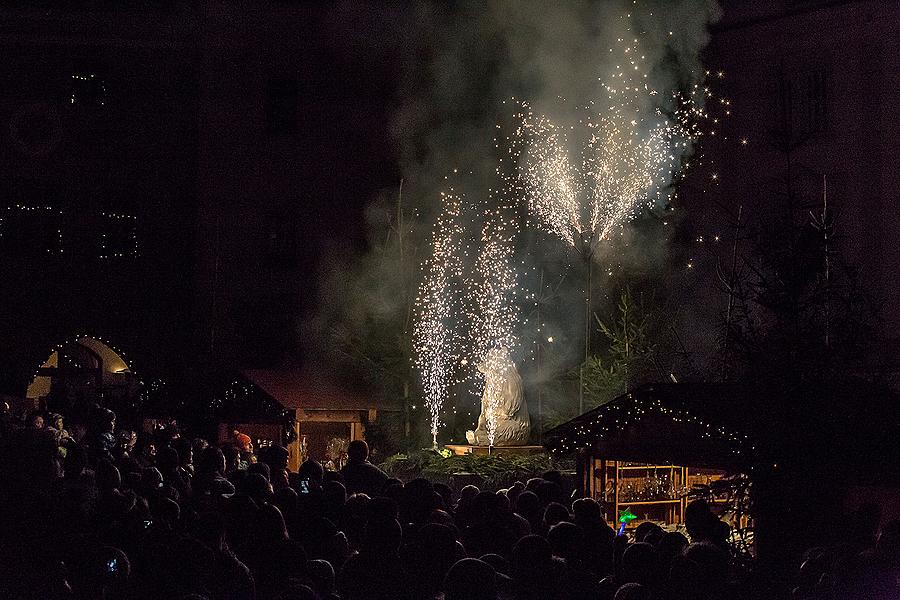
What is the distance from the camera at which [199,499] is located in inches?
443

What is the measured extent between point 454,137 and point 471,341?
16.9 ft

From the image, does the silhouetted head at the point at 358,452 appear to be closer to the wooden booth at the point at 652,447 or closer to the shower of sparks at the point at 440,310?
the wooden booth at the point at 652,447

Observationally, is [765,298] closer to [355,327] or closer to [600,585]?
[600,585]

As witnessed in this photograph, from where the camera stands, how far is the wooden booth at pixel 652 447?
Answer: 13016 millimetres

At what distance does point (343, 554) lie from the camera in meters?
9.47

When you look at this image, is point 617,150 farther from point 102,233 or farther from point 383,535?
point 383,535

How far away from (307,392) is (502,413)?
380cm

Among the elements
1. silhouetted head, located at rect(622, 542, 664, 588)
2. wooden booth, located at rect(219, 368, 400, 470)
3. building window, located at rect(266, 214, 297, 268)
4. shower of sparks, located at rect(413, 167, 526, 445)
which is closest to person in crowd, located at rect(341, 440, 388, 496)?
silhouetted head, located at rect(622, 542, 664, 588)

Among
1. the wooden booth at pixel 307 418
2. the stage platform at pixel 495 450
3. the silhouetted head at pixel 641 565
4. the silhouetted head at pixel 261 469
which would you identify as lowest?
the silhouetted head at pixel 641 565

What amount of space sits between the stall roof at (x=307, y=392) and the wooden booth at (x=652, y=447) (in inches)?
342

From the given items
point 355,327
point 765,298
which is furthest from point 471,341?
point 765,298

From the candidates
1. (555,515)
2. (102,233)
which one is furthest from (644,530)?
(102,233)

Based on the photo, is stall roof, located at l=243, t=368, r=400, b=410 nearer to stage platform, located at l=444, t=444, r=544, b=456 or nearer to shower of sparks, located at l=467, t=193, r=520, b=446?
stage platform, located at l=444, t=444, r=544, b=456

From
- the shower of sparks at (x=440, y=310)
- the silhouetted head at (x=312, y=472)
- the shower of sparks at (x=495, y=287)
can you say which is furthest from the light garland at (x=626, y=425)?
Answer: the shower of sparks at (x=495, y=287)
